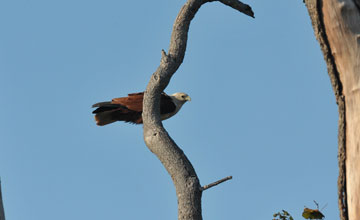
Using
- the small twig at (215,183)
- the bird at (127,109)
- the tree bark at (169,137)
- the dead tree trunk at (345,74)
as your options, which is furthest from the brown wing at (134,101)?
the dead tree trunk at (345,74)

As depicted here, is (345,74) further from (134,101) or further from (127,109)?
(127,109)

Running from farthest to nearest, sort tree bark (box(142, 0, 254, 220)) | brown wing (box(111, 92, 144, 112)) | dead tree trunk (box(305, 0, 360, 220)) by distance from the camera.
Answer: brown wing (box(111, 92, 144, 112)) < tree bark (box(142, 0, 254, 220)) < dead tree trunk (box(305, 0, 360, 220))

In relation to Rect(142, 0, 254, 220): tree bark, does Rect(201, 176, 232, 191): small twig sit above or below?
below

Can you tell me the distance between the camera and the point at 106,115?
8609 millimetres

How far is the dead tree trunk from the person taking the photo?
3.54 m

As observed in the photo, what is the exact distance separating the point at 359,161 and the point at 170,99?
5617 mm

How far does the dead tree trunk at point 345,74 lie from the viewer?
354cm

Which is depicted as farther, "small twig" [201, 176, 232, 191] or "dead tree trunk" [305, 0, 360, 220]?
"small twig" [201, 176, 232, 191]

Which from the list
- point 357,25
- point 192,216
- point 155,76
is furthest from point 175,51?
point 357,25

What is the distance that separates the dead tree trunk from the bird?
4.53 metres

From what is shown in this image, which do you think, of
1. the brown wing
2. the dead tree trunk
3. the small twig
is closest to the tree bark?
the small twig

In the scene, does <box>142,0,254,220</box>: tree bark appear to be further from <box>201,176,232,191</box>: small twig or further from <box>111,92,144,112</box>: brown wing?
<box>111,92,144,112</box>: brown wing

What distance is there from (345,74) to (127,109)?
5043 millimetres

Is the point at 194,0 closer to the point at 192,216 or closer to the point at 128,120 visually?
the point at 192,216
